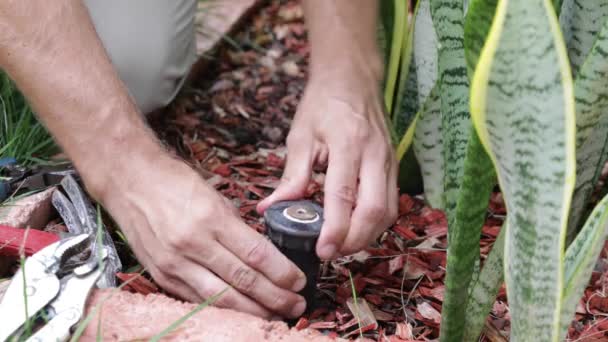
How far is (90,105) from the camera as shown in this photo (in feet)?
3.23

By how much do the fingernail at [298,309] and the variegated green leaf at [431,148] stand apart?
0.42m

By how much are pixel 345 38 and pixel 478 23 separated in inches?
25.3

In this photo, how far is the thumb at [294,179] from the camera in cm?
103

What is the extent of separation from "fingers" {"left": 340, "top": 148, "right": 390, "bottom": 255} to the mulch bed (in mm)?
71

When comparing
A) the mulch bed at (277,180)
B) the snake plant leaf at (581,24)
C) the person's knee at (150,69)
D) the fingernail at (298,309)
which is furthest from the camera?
the person's knee at (150,69)

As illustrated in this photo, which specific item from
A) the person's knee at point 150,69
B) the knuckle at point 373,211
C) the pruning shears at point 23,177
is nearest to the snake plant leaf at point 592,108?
the knuckle at point 373,211

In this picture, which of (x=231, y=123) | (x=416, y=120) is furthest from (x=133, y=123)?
(x=231, y=123)

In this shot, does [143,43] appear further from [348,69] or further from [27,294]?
[27,294]

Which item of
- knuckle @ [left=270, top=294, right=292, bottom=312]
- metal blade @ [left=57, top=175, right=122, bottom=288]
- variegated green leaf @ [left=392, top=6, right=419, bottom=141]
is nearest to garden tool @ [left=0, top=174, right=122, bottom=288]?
metal blade @ [left=57, top=175, right=122, bottom=288]

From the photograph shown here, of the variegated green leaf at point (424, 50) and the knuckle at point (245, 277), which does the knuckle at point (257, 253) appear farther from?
the variegated green leaf at point (424, 50)

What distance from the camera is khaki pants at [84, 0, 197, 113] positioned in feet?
5.13

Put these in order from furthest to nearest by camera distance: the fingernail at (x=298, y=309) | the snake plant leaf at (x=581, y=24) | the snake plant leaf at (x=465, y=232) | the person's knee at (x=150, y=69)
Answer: the person's knee at (x=150, y=69) < the fingernail at (x=298, y=309) < the snake plant leaf at (x=581, y=24) < the snake plant leaf at (x=465, y=232)

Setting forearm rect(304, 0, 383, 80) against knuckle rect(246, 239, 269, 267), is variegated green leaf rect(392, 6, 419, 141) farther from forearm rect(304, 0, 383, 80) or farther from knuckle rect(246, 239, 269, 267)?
knuckle rect(246, 239, 269, 267)

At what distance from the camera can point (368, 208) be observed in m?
1.02
